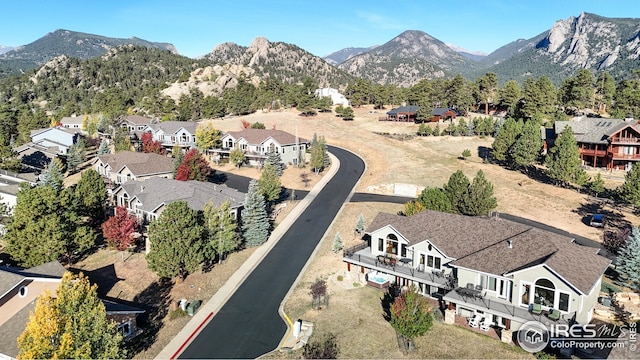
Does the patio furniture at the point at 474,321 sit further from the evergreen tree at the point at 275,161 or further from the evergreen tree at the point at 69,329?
the evergreen tree at the point at 275,161

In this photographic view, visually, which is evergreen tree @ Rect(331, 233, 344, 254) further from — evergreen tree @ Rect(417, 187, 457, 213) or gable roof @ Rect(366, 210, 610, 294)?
evergreen tree @ Rect(417, 187, 457, 213)

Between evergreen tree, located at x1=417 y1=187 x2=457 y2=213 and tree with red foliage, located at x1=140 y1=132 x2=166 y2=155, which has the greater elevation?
tree with red foliage, located at x1=140 y1=132 x2=166 y2=155

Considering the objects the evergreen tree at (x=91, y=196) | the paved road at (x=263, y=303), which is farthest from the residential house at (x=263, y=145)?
the evergreen tree at (x=91, y=196)

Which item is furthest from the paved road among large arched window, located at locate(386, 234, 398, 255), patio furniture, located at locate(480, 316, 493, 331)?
patio furniture, located at locate(480, 316, 493, 331)

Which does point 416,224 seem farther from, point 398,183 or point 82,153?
point 82,153

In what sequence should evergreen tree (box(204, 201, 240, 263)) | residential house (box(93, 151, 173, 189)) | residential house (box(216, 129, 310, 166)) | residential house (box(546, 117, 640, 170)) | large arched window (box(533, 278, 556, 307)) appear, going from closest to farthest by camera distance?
1. large arched window (box(533, 278, 556, 307))
2. evergreen tree (box(204, 201, 240, 263))
3. residential house (box(93, 151, 173, 189))
4. residential house (box(546, 117, 640, 170))
5. residential house (box(216, 129, 310, 166))

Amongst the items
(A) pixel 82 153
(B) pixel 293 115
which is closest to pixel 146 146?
(A) pixel 82 153

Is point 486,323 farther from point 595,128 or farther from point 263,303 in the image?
point 595,128
